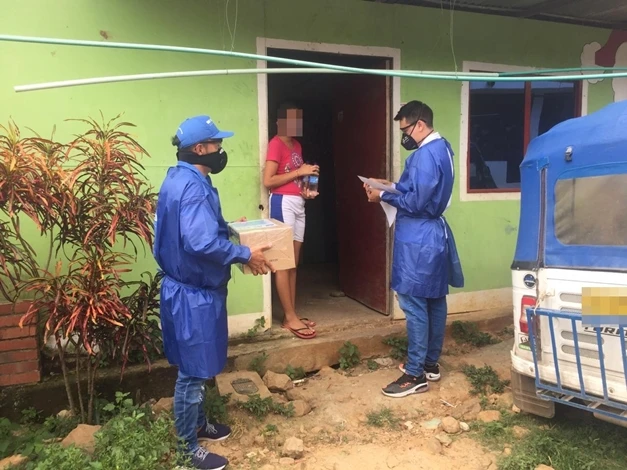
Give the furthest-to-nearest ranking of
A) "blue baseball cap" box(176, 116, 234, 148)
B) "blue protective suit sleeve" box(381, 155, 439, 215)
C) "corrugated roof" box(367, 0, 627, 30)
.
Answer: "corrugated roof" box(367, 0, 627, 30)
"blue protective suit sleeve" box(381, 155, 439, 215)
"blue baseball cap" box(176, 116, 234, 148)

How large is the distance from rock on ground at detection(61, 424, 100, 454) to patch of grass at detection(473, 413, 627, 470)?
7.68 feet

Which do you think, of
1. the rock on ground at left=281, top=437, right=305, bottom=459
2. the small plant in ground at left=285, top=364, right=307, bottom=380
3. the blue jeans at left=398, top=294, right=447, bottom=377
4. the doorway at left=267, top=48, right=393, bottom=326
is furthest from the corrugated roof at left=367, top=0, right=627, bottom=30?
the rock on ground at left=281, top=437, right=305, bottom=459

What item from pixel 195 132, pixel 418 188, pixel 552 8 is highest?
pixel 552 8

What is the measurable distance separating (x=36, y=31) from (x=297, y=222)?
2415mm

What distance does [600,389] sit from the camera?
2562 mm

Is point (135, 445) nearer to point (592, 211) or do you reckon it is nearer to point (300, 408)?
point (300, 408)

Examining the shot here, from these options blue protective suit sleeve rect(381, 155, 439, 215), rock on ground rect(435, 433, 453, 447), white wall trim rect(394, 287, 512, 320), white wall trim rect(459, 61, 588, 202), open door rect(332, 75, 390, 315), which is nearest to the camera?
rock on ground rect(435, 433, 453, 447)

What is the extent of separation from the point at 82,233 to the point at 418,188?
7.30ft

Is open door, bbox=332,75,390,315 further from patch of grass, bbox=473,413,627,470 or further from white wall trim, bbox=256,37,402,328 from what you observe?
patch of grass, bbox=473,413,627,470

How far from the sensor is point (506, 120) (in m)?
5.28

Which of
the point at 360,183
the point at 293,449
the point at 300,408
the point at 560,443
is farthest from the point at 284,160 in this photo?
the point at 560,443

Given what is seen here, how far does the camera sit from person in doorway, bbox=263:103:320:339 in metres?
4.18

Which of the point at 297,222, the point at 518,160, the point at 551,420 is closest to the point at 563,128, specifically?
the point at 551,420

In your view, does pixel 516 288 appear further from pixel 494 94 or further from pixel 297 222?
pixel 494 94
